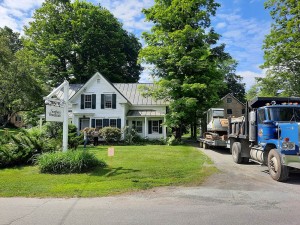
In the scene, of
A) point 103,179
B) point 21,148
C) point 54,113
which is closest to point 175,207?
point 103,179

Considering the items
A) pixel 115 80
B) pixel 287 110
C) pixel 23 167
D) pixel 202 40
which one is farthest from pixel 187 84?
pixel 115 80

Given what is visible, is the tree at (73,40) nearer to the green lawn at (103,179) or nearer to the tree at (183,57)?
the tree at (183,57)

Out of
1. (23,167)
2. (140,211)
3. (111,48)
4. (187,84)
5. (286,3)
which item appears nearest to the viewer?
(140,211)

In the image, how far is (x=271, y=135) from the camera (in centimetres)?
1173

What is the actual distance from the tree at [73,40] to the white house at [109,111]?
16.4 metres

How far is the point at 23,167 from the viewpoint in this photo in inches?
510

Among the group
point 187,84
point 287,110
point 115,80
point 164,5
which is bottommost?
point 287,110

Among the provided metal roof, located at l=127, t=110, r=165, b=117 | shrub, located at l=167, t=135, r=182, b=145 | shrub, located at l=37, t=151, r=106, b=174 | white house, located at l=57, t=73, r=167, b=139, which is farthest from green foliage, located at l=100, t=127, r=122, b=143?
shrub, located at l=37, t=151, r=106, b=174

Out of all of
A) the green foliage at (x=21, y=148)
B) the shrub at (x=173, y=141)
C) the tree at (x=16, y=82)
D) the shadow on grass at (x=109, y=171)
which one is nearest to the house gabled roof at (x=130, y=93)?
the tree at (x=16, y=82)

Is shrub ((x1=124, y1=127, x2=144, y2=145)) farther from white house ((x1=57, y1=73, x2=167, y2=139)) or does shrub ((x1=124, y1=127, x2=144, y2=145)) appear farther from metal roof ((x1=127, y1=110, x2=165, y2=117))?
metal roof ((x1=127, y1=110, x2=165, y2=117))

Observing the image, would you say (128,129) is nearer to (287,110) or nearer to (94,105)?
(94,105)

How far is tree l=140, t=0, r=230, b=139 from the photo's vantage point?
1039 inches

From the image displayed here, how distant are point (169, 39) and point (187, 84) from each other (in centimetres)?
509

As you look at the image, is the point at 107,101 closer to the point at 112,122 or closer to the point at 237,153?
the point at 112,122
